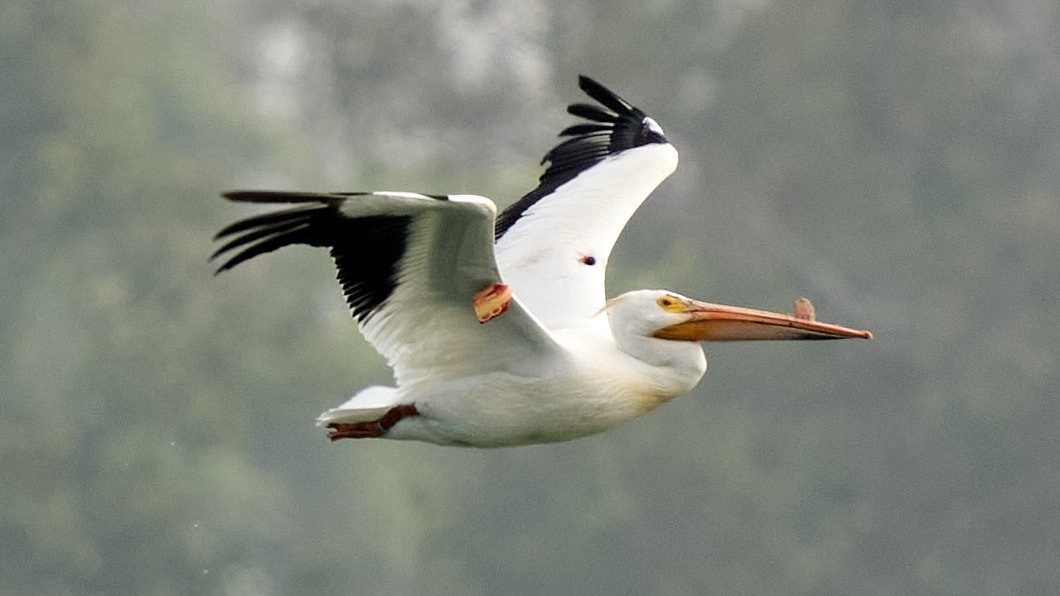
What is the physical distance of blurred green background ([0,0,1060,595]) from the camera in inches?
1371

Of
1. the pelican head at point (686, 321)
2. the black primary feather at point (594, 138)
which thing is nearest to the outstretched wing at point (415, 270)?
the pelican head at point (686, 321)

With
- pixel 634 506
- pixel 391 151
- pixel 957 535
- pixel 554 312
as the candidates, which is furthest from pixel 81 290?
pixel 554 312

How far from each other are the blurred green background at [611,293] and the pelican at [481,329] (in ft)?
79.4

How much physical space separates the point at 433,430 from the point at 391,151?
102 ft

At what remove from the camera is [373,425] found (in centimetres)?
930

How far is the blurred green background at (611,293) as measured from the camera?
114 ft

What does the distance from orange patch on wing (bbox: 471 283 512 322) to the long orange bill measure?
91 cm

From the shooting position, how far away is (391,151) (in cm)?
4006

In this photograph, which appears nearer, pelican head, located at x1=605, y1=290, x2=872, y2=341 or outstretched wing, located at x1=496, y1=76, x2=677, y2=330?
pelican head, located at x1=605, y1=290, x2=872, y2=341

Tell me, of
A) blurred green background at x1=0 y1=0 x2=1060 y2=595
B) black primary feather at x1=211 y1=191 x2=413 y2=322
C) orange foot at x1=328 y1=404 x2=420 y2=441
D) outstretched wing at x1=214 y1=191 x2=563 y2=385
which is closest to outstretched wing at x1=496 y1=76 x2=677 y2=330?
outstretched wing at x1=214 y1=191 x2=563 y2=385

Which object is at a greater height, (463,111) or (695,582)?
(463,111)

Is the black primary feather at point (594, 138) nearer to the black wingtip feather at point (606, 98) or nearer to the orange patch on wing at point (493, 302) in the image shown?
the black wingtip feather at point (606, 98)

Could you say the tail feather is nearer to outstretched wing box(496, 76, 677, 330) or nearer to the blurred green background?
outstretched wing box(496, 76, 677, 330)

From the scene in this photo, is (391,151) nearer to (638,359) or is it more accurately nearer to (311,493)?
(311,493)
